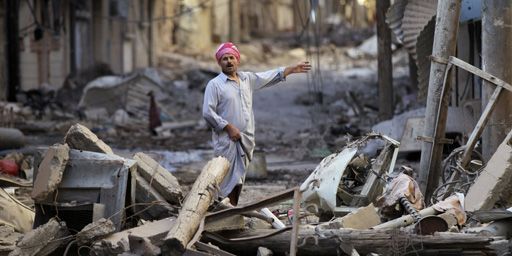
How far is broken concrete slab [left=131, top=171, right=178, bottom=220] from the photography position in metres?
8.38

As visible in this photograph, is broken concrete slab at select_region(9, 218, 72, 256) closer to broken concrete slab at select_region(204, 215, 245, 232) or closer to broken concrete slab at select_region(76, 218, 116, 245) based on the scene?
broken concrete slab at select_region(76, 218, 116, 245)

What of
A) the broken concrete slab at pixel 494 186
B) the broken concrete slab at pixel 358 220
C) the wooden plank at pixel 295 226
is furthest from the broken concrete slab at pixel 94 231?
the broken concrete slab at pixel 494 186

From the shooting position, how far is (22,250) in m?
7.75

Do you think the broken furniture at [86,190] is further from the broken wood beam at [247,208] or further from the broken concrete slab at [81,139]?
the broken wood beam at [247,208]

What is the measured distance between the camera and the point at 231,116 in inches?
372

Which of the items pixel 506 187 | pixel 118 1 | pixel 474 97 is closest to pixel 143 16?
pixel 118 1

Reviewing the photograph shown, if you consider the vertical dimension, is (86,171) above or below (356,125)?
above

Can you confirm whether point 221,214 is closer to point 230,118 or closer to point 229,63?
point 230,118

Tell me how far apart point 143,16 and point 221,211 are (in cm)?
2918

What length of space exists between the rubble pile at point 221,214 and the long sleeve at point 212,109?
62 centimetres

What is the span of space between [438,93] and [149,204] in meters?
2.88

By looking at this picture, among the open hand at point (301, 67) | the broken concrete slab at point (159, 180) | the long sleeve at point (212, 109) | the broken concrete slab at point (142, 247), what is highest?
the open hand at point (301, 67)

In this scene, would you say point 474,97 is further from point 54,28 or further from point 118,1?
point 118,1

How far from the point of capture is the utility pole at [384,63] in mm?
17344
